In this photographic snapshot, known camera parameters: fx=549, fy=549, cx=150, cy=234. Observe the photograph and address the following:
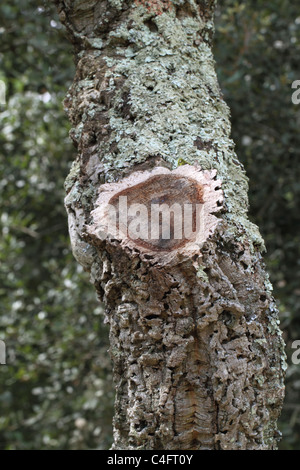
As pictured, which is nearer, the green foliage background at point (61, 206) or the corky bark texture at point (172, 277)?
the corky bark texture at point (172, 277)

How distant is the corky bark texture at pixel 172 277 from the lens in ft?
2.81

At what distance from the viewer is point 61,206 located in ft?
8.45

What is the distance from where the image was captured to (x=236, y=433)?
86 centimetres

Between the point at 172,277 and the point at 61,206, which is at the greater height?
the point at 61,206

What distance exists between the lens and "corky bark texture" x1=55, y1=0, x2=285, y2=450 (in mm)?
857

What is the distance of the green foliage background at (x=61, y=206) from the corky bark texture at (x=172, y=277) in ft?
3.45

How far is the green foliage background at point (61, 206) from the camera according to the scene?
88.7 inches

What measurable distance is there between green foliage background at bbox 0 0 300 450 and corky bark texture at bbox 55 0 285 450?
1.05m

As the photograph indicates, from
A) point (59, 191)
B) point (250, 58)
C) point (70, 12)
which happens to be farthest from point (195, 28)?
point (59, 191)

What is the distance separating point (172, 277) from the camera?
0.85 m

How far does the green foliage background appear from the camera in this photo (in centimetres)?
225

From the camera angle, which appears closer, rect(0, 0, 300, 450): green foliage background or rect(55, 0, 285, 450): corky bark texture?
rect(55, 0, 285, 450): corky bark texture

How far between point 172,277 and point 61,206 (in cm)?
179

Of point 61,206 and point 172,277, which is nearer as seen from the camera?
point 172,277
